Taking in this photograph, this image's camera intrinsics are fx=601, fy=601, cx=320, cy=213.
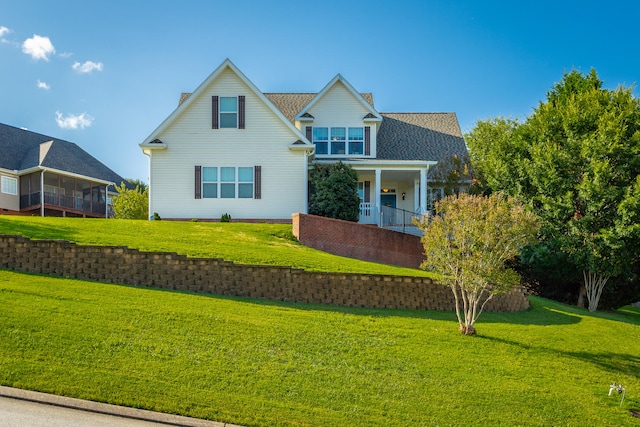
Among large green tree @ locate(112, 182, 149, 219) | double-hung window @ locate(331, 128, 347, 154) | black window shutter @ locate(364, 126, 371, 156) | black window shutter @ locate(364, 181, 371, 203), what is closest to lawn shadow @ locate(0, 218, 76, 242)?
large green tree @ locate(112, 182, 149, 219)

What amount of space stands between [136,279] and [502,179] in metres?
16.1

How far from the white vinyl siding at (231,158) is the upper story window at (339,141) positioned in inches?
120

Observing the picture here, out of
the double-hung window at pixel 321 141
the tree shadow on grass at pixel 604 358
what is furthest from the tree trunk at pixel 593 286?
the double-hung window at pixel 321 141

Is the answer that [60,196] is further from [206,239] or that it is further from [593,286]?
[593,286]

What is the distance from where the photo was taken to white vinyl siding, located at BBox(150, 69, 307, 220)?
27203mm

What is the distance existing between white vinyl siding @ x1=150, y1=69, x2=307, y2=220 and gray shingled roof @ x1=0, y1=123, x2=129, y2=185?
15.6 meters

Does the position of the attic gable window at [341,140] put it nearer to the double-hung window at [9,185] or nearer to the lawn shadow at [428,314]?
the lawn shadow at [428,314]

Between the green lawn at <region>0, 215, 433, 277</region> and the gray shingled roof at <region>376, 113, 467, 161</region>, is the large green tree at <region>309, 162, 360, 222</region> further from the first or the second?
the gray shingled roof at <region>376, 113, 467, 161</region>

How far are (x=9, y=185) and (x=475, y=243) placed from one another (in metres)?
34.8

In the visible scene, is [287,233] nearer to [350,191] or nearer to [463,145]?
[350,191]

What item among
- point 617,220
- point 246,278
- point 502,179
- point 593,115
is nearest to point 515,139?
point 502,179

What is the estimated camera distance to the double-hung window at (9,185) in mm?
38719

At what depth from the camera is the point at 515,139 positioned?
25906 mm

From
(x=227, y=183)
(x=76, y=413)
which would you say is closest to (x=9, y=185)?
(x=227, y=183)
